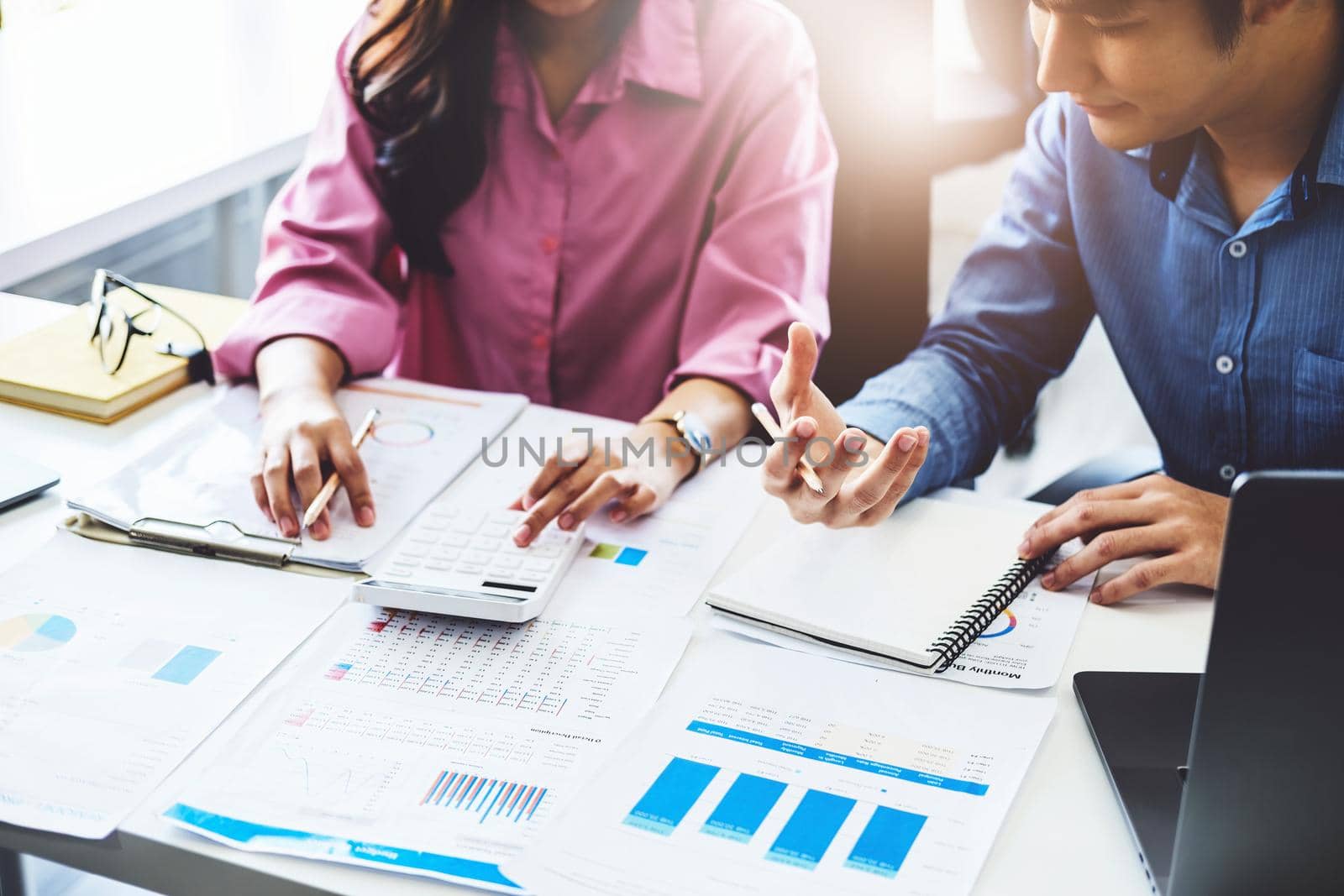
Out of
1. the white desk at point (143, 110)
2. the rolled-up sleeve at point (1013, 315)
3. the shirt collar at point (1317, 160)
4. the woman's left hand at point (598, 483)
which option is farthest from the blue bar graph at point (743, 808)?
the white desk at point (143, 110)

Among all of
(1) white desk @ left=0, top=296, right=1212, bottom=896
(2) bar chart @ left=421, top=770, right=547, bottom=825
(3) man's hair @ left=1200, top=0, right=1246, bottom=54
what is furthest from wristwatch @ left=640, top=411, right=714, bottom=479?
(3) man's hair @ left=1200, top=0, right=1246, bottom=54

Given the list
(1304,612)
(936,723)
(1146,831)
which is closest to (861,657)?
(936,723)

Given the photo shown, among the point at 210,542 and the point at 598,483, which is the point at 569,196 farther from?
the point at 210,542

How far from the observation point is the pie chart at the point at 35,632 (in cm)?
87

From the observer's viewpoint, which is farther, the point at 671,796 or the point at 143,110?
the point at 143,110

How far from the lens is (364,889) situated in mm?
676

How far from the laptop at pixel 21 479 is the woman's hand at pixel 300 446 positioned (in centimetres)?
18

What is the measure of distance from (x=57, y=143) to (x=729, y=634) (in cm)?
128

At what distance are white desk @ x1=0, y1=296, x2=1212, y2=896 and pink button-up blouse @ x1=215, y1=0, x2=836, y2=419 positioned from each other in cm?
52

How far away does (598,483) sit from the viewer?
3.40ft

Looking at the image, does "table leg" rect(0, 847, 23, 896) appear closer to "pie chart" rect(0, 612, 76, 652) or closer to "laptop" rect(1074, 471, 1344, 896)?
"pie chart" rect(0, 612, 76, 652)

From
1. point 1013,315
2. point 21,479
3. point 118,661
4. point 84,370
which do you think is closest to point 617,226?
point 1013,315

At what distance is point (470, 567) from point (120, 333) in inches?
24.6

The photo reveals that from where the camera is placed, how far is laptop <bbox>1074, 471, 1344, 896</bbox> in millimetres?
556
